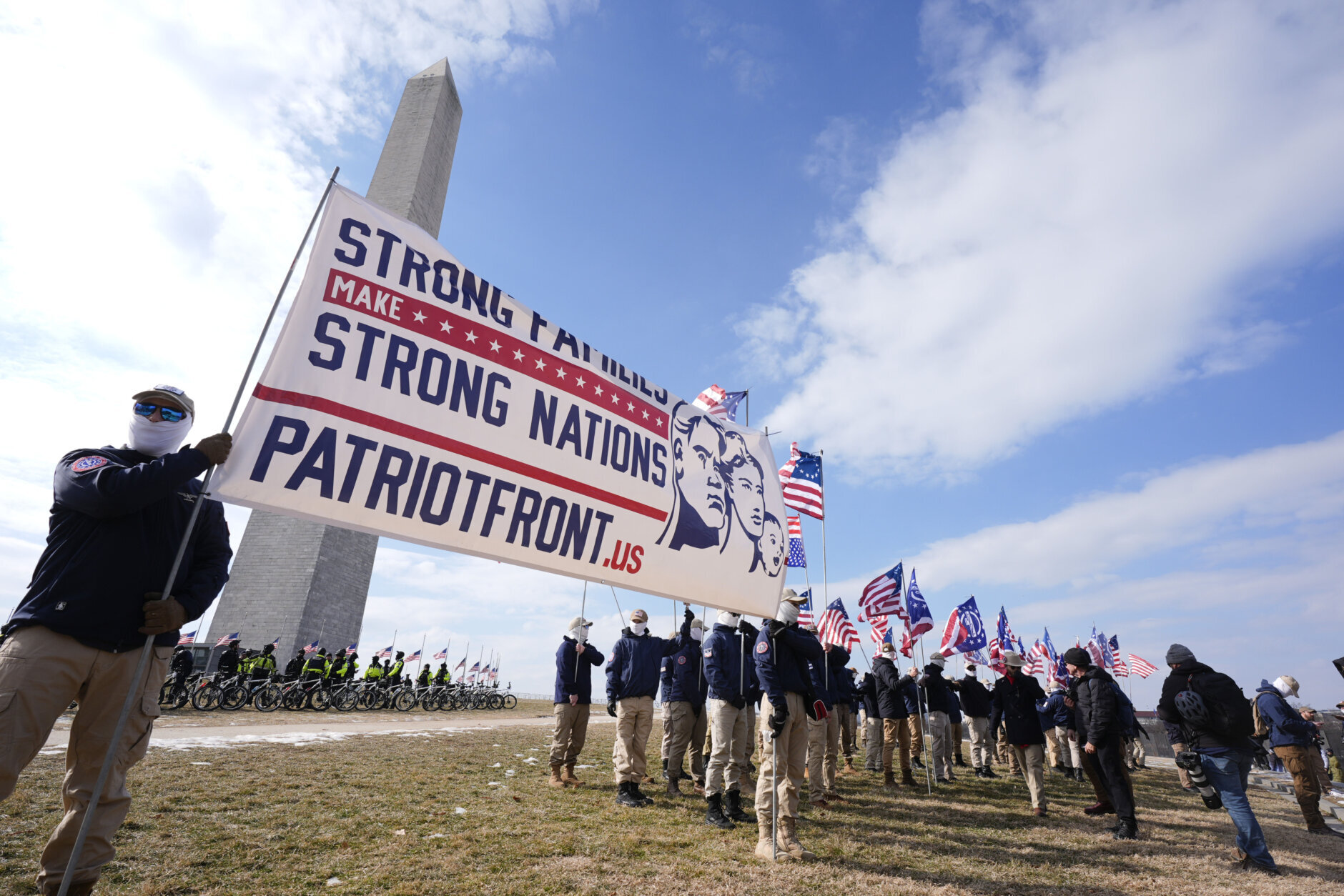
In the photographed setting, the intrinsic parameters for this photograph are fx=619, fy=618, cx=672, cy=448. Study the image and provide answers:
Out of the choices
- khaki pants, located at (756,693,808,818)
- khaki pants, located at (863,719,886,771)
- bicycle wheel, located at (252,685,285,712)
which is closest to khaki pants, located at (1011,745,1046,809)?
khaki pants, located at (863,719,886,771)

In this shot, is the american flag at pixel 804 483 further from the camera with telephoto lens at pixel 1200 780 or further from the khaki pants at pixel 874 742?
the camera with telephoto lens at pixel 1200 780

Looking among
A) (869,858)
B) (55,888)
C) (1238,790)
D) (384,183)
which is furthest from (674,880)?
(384,183)

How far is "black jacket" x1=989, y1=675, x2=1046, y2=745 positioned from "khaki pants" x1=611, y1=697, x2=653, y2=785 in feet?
16.3

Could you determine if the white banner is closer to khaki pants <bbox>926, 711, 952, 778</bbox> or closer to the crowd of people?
the crowd of people

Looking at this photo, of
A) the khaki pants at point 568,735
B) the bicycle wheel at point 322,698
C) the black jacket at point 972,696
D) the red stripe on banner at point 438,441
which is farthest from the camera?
the bicycle wheel at point 322,698

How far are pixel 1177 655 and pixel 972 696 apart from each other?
5.19m

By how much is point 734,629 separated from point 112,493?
523 cm

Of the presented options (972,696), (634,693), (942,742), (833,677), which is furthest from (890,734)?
(634,693)

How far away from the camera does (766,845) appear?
198 inches

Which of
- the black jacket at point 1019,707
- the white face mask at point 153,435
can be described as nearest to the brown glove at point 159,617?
the white face mask at point 153,435

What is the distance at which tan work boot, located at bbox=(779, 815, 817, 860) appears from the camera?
491cm

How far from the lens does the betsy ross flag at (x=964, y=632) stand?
1667cm

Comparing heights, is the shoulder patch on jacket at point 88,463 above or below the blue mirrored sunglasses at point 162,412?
below

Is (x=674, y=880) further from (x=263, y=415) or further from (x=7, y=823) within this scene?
(x=7, y=823)
